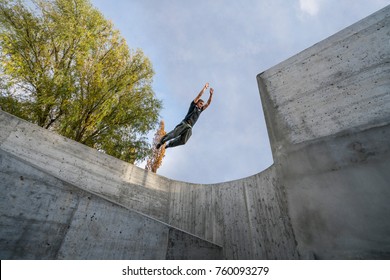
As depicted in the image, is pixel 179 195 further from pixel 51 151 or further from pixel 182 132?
pixel 51 151

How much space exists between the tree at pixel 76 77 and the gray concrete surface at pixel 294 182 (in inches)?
110

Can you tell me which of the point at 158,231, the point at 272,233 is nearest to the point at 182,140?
the point at 158,231

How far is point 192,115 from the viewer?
7547 mm

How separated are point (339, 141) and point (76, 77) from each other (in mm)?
8349

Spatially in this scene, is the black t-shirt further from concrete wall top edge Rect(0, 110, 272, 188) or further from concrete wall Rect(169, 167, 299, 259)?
concrete wall top edge Rect(0, 110, 272, 188)

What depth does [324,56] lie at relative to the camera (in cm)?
379

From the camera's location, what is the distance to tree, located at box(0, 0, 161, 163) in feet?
22.5

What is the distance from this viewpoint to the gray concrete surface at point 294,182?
107 inches

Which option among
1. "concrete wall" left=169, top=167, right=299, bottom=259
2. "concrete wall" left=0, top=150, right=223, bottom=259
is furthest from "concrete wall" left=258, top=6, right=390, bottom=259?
"concrete wall" left=0, top=150, right=223, bottom=259

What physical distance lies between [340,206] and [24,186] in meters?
4.97

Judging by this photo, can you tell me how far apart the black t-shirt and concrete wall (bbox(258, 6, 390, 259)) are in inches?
147

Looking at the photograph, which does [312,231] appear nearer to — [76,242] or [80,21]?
[76,242]

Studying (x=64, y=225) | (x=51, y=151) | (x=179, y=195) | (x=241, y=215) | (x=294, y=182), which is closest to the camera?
(x=294, y=182)

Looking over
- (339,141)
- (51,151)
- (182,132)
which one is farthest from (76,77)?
(339,141)
